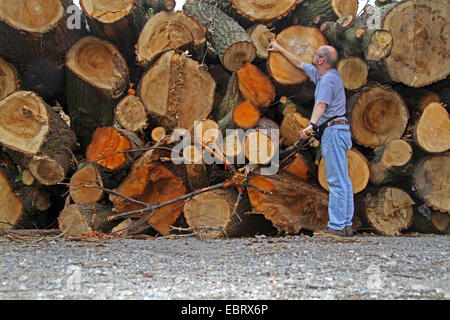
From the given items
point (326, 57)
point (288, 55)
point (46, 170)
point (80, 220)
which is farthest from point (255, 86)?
point (46, 170)

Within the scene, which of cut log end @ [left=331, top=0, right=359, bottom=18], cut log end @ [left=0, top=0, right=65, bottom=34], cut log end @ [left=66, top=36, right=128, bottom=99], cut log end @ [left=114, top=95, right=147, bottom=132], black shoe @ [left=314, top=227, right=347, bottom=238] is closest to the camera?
black shoe @ [left=314, top=227, right=347, bottom=238]

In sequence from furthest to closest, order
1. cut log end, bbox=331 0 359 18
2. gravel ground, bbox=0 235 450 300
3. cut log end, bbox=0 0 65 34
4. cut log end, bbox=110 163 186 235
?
cut log end, bbox=331 0 359 18 → cut log end, bbox=110 163 186 235 → cut log end, bbox=0 0 65 34 → gravel ground, bbox=0 235 450 300

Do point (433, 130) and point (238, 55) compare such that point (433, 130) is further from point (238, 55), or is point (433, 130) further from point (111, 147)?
point (111, 147)

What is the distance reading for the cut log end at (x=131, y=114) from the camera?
329 centimetres

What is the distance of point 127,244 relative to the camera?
8.71 feet

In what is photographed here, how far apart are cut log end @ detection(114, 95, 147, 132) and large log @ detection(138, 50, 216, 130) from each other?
2.7 inches

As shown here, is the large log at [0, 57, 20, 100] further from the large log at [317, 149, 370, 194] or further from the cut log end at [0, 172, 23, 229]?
the large log at [317, 149, 370, 194]

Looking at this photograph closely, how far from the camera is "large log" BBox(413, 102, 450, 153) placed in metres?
3.16

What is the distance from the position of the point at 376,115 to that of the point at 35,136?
3224 millimetres

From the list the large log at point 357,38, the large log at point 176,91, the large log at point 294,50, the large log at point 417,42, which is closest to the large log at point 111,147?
the large log at point 176,91

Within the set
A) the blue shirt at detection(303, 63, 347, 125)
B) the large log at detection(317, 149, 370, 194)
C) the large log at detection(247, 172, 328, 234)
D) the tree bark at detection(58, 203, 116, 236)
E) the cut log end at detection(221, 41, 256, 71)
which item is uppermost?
the cut log end at detection(221, 41, 256, 71)

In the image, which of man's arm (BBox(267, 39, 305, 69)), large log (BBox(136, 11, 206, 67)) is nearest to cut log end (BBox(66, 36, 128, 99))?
large log (BBox(136, 11, 206, 67))

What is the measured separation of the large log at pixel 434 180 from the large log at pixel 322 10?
169cm

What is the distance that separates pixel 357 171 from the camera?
3299mm
